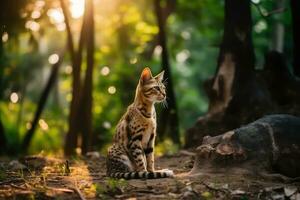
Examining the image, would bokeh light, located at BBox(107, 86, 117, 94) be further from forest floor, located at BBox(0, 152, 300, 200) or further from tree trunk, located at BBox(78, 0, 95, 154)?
forest floor, located at BBox(0, 152, 300, 200)

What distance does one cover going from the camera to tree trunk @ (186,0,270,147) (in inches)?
493

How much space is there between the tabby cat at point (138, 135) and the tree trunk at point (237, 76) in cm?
360

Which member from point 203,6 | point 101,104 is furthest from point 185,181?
point 101,104

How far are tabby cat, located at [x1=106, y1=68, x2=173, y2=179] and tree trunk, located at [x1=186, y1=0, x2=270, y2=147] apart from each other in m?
3.60

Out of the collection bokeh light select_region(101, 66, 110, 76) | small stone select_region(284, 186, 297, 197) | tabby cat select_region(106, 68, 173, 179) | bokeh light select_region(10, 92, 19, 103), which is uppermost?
bokeh light select_region(101, 66, 110, 76)

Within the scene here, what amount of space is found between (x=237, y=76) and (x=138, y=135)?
13.7 ft

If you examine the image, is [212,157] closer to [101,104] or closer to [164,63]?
[164,63]

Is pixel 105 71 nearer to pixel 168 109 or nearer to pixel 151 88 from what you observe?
pixel 168 109

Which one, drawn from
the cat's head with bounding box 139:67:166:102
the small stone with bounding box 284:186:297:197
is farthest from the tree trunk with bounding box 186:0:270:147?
the small stone with bounding box 284:186:297:197

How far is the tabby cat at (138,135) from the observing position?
29.3 feet

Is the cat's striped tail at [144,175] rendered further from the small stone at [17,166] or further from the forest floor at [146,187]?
the small stone at [17,166]

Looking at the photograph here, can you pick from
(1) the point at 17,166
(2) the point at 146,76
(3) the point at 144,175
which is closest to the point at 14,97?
(1) the point at 17,166

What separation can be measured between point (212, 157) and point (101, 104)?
1387 centimetres

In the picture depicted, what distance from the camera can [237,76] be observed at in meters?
12.5
